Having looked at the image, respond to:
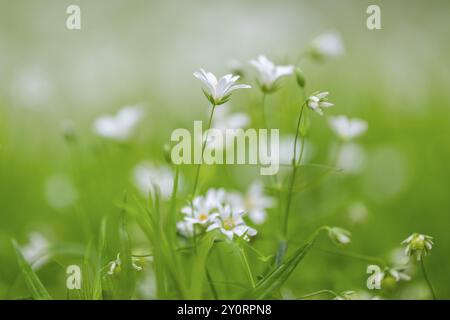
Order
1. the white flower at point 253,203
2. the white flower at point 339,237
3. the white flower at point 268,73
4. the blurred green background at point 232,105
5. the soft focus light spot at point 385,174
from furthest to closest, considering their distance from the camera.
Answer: the soft focus light spot at point 385,174
the blurred green background at point 232,105
the white flower at point 253,203
the white flower at point 268,73
the white flower at point 339,237

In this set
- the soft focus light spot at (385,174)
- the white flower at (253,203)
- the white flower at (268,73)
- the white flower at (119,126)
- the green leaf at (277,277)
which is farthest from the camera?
the soft focus light spot at (385,174)

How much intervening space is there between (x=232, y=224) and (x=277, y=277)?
16cm

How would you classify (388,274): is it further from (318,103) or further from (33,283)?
(33,283)

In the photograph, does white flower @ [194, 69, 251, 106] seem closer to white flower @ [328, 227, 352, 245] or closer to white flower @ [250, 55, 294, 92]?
white flower @ [250, 55, 294, 92]

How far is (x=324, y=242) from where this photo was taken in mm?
2260

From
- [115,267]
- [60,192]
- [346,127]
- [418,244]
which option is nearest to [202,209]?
[115,267]

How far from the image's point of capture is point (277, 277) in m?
1.30

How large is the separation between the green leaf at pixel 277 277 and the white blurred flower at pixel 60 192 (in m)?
1.37

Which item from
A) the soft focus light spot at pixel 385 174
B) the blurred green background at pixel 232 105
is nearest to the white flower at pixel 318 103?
the blurred green background at pixel 232 105

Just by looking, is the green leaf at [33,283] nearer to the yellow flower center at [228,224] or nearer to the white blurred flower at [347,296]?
the yellow flower center at [228,224]

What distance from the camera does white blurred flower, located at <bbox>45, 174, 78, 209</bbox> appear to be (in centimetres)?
258

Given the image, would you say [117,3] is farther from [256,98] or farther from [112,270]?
[112,270]

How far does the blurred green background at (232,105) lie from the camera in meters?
2.16
